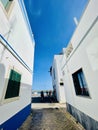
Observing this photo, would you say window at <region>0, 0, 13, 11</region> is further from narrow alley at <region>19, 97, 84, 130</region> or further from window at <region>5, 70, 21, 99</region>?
narrow alley at <region>19, 97, 84, 130</region>

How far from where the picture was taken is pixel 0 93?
2209 mm

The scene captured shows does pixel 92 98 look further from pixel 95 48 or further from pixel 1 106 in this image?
pixel 1 106

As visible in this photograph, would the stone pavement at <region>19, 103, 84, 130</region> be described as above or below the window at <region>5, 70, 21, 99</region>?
below

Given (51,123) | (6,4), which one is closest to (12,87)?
(51,123)

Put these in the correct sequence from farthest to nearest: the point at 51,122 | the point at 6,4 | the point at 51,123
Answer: the point at 51,122 < the point at 51,123 < the point at 6,4

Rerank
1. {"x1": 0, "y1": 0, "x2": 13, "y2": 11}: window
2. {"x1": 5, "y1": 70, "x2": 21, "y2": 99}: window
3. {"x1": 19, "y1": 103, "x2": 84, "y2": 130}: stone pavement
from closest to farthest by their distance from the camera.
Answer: {"x1": 5, "y1": 70, "x2": 21, "y2": 99}: window < {"x1": 0, "y1": 0, "x2": 13, "y2": 11}: window < {"x1": 19, "y1": 103, "x2": 84, "y2": 130}: stone pavement

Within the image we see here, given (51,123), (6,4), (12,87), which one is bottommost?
(51,123)

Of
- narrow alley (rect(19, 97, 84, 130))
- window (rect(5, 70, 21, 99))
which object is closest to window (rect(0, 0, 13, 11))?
window (rect(5, 70, 21, 99))

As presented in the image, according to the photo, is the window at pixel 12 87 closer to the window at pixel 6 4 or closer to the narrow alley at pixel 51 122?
the narrow alley at pixel 51 122

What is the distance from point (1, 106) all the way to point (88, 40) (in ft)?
11.1

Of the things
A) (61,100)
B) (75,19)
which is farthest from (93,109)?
(61,100)

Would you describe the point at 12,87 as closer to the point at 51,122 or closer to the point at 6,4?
the point at 51,122

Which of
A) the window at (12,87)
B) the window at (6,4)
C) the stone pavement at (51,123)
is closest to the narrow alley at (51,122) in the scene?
the stone pavement at (51,123)

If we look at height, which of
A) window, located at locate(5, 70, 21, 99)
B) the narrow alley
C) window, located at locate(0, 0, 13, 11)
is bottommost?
the narrow alley
